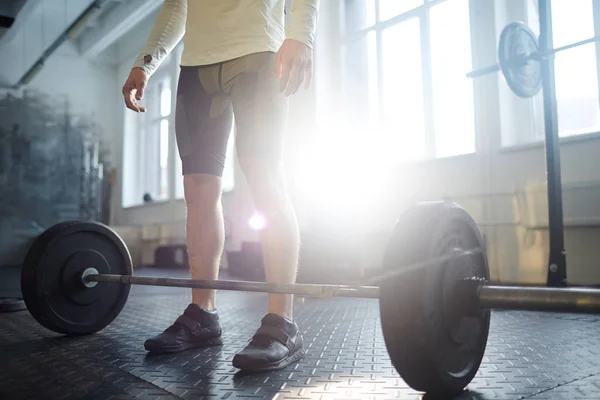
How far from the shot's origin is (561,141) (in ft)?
8.22

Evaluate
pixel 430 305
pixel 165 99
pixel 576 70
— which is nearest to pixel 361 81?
pixel 576 70

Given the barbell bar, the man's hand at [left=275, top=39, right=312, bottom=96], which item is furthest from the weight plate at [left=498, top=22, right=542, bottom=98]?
the barbell bar

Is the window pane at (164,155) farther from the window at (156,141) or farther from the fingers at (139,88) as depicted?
the fingers at (139,88)

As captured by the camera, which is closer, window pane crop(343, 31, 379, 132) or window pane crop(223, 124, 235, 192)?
window pane crop(343, 31, 379, 132)

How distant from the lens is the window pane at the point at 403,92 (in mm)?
3410

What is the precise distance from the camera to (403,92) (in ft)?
11.5

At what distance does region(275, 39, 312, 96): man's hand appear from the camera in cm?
107

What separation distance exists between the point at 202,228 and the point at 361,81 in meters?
2.80

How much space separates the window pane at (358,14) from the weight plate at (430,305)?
10.7ft

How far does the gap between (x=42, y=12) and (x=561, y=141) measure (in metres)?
2.76

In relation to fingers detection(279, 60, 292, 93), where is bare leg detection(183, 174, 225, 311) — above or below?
below

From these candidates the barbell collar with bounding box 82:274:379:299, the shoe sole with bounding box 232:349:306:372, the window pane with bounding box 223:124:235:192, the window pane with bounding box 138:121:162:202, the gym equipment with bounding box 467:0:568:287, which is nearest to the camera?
the barbell collar with bounding box 82:274:379:299

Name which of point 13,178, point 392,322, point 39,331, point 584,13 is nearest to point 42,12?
point 13,178

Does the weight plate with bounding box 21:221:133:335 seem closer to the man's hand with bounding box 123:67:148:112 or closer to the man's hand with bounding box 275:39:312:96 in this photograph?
the man's hand with bounding box 123:67:148:112
